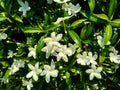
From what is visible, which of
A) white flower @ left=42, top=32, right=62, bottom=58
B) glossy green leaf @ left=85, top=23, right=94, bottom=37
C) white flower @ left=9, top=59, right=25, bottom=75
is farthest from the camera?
white flower @ left=9, top=59, right=25, bottom=75

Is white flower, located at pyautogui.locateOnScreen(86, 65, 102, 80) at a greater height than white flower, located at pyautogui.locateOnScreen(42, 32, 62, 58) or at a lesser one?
lesser

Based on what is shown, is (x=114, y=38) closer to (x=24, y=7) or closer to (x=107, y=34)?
(x=107, y=34)

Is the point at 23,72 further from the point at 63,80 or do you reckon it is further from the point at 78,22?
the point at 78,22

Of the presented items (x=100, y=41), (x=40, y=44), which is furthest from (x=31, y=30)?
(x=100, y=41)

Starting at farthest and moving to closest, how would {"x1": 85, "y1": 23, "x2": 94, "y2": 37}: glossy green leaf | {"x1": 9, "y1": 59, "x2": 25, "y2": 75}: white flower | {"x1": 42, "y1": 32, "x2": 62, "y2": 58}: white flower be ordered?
{"x1": 9, "y1": 59, "x2": 25, "y2": 75}: white flower < {"x1": 85, "y1": 23, "x2": 94, "y2": 37}: glossy green leaf < {"x1": 42, "y1": 32, "x2": 62, "y2": 58}: white flower

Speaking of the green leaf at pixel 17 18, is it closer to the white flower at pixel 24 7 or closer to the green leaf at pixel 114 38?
the white flower at pixel 24 7

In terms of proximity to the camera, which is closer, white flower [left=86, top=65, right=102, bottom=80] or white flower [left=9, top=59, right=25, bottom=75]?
white flower [left=86, top=65, right=102, bottom=80]

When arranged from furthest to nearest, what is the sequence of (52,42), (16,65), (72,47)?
(16,65), (72,47), (52,42)


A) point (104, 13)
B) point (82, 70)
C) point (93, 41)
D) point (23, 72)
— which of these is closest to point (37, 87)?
point (23, 72)

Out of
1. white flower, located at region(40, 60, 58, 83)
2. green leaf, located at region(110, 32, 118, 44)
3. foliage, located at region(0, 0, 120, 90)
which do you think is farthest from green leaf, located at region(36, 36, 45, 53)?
green leaf, located at region(110, 32, 118, 44)

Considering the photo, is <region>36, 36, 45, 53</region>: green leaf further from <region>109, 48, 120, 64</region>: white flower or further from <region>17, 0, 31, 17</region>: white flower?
<region>109, 48, 120, 64</region>: white flower

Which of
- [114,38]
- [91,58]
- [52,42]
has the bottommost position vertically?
[91,58]
